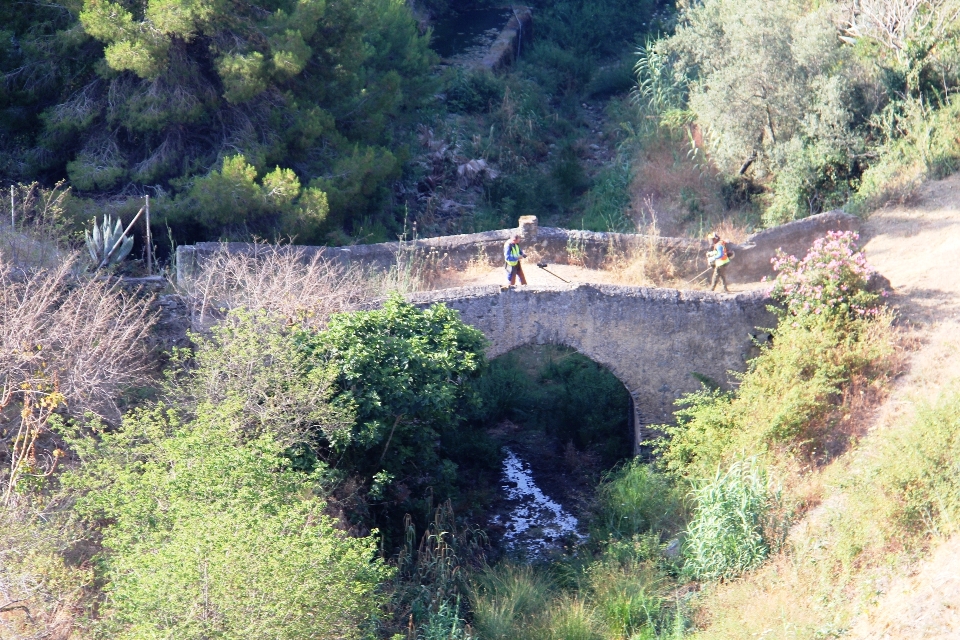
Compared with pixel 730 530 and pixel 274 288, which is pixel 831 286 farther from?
pixel 274 288

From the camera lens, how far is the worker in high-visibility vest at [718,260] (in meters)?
13.6

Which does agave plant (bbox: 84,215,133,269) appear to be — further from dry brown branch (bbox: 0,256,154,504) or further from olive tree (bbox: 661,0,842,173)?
olive tree (bbox: 661,0,842,173)

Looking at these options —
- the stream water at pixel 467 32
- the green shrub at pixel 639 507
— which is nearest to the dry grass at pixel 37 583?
the green shrub at pixel 639 507

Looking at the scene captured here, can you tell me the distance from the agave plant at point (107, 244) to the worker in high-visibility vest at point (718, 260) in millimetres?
7714

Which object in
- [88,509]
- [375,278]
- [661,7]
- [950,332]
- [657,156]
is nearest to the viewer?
[88,509]

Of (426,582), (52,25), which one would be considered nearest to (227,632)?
(426,582)

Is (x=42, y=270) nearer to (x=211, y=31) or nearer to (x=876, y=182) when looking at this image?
(x=211, y=31)

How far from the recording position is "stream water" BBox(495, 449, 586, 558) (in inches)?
500

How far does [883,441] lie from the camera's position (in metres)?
11.0

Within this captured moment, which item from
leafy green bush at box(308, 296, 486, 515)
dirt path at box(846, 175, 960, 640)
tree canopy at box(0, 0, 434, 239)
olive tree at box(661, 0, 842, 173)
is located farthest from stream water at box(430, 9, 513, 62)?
leafy green bush at box(308, 296, 486, 515)

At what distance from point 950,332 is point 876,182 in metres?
4.41

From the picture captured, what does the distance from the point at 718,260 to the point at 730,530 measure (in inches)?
167

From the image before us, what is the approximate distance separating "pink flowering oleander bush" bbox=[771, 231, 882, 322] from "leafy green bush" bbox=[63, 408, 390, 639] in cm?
647

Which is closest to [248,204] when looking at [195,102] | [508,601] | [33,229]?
[195,102]
